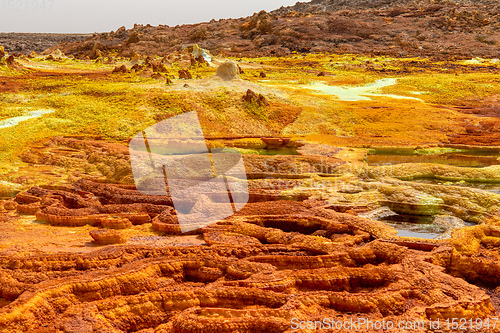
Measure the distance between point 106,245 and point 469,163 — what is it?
11.9 meters

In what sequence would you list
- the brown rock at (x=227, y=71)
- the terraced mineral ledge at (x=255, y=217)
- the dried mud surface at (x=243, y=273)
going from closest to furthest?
the dried mud surface at (x=243, y=273) → the terraced mineral ledge at (x=255, y=217) → the brown rock at (x=227, y=71)

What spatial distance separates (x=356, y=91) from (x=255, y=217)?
17865 millimetres

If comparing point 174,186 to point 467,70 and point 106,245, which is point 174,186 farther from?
point 467,70

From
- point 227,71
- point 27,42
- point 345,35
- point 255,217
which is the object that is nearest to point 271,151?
point 255,217

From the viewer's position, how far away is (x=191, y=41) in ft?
194

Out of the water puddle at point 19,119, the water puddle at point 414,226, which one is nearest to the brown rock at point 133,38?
the water puddle at point 19,119

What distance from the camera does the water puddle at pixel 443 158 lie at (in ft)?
47.3

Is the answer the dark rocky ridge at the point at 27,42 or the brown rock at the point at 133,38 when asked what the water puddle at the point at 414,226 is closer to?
the brown rock at the point at 133,38

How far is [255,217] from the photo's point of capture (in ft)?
31.8

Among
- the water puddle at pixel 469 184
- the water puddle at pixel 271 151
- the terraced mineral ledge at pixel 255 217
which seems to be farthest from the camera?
the water puddle at pixel 271 151

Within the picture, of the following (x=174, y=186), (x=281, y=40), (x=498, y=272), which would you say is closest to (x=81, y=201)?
(x=174, y=186)

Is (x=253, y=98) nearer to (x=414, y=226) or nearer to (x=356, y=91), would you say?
(x=356, y=91)

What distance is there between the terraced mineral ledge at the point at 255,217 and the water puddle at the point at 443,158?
0.24 feet

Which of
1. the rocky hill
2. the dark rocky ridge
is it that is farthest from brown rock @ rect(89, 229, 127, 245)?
the dark rocky ridge
